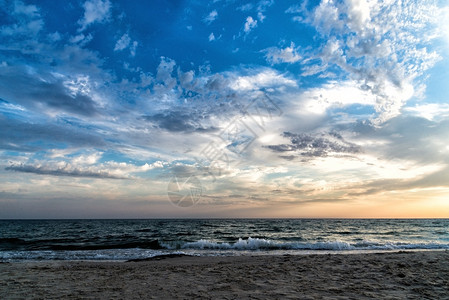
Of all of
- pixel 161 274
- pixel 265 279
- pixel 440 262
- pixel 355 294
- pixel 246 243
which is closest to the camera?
pixel 355 294

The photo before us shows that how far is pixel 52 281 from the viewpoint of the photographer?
27.6 ft

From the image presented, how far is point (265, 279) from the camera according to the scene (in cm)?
796

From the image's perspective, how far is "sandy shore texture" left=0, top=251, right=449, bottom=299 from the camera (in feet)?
21.1

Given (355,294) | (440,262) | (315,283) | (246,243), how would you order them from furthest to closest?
1. (246,243)
2. (440,262)
3. (315,283)
4. (355,294)

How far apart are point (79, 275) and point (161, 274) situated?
3175 mm

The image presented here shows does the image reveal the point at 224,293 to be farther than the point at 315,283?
No

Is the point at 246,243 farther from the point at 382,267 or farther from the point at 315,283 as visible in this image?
the point at 315,283

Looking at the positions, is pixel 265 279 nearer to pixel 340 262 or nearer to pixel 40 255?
pixel 340 262

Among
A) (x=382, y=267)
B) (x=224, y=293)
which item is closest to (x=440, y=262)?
(x=382, y=267)

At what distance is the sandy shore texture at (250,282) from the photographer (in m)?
6.44

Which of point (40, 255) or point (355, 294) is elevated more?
point (355, 294)

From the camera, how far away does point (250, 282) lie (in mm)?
7605

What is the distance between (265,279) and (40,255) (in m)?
16.1

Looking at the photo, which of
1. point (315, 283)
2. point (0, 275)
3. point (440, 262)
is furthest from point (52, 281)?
point (440, 262)
